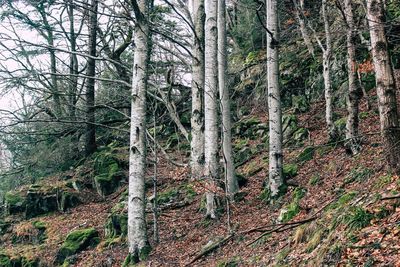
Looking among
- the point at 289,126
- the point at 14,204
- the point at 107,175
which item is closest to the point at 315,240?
the point at 289,126

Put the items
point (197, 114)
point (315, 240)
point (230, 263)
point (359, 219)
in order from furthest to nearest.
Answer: point (197, 114) < point (230, 263) < point (315, 240) < point (359, 219)

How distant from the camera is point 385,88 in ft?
18.4

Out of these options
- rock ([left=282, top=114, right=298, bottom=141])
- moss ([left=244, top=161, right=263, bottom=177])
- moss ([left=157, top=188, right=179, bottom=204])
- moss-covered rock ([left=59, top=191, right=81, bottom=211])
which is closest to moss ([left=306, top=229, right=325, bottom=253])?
moss ([left=244, top=161, right=263, bottom=177])

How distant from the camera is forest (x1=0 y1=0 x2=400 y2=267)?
5.71 metres

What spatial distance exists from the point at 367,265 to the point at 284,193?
4956mm

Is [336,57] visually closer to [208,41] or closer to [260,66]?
[260,66]

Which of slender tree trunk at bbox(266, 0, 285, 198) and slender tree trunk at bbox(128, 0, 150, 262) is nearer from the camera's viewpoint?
slender tree trunk at bbox(128, 0, 150, 262)

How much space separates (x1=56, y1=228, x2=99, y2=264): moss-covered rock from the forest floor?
34cm

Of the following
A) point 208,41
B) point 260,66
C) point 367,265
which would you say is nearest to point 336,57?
point 260,66

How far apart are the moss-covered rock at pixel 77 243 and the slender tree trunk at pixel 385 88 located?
8.05 metres

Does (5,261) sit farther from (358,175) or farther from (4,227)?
(358,175)

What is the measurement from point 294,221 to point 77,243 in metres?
6.76

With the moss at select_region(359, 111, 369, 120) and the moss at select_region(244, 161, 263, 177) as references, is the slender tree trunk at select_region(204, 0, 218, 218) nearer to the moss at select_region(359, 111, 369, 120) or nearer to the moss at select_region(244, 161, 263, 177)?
the moss at select_region(244, 161, 263, 177)

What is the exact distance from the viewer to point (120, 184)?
48.1 ft
